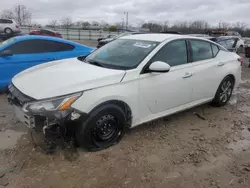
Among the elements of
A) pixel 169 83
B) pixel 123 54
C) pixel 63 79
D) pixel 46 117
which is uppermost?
pixel 123 54

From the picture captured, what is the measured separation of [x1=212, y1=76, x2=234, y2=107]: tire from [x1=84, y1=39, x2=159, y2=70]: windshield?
1.98m

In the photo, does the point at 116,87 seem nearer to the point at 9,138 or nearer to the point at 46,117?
the point at 46,117

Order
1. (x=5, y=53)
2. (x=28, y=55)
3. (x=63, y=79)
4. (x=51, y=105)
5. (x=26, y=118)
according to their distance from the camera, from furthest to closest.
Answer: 1. (x=28, y=55)
2. (x=5, y=53)
3. (x=63, y=79)
4. (x=26, y=118)
5. (x=51, y=105)

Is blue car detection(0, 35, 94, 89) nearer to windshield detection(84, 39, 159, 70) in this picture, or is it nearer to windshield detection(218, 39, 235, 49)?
windshield detection(84, 39, 159, 70)

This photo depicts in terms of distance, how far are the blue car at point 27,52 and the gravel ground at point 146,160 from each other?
145 cm

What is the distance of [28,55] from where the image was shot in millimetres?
5559

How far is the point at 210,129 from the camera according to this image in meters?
4.25

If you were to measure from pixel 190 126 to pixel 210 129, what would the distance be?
34cm

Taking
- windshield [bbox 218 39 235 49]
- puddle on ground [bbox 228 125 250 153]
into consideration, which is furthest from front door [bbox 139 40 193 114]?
windshield [bbox 218 39 235 49]

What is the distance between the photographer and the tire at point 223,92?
4992mm

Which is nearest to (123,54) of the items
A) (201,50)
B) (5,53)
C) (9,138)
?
(201,50)

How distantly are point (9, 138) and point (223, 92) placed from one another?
412 cm

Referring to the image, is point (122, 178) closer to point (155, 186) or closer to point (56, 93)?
point (155, 186)

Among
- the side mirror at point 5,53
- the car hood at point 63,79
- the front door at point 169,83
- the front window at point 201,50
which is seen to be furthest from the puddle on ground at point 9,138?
the front window at point 201,50
